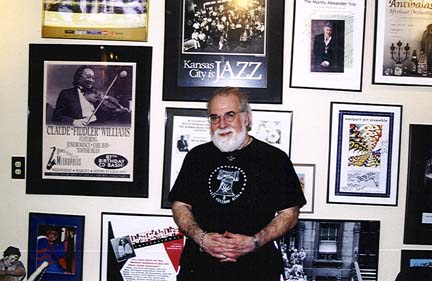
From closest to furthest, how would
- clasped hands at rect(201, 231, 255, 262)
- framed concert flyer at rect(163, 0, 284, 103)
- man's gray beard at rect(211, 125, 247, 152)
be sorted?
clasped hands at rect(201, 231, 255, 262), man's gray beard at rect(211, 125, 247, 152), framed concert flyer at rect(163, 0, 284, 103)

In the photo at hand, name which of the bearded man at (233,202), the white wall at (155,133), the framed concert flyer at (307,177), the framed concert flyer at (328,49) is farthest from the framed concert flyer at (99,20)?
the framed concert flyer at (307,177)

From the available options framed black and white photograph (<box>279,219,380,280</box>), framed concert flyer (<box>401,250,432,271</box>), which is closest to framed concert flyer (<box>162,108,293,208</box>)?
framed black and white photograph (<box>279,219,380,280</box>)

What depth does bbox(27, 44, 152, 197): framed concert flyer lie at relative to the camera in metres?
2.61

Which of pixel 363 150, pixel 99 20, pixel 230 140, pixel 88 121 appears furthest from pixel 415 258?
pixel 99 20

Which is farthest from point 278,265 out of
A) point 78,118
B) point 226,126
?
point 78,118

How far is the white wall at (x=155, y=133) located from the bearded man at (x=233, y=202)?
386 millimetres

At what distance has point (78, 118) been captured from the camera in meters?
2.63

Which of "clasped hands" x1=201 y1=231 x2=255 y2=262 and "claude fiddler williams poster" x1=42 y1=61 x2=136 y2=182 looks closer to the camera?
Answer: "clasped hands" x1=201 y1=231 x2=255 y2=262

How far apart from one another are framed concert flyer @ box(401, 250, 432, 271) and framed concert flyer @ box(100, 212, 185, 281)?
123 cm

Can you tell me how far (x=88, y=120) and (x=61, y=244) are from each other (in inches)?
27.3

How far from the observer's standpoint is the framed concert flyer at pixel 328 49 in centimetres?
260

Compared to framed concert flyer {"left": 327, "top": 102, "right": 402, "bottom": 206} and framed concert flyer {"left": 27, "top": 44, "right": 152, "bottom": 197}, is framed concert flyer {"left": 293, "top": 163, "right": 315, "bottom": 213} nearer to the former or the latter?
framed concert flyer {"left": 327, "top": 102, "right": 402, "bottom": 206}

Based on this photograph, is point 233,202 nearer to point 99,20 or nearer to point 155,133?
point 155,133

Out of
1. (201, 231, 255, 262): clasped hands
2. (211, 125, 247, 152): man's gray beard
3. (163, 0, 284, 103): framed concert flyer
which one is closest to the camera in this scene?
(201, 231, 255, 262): clasped hands
